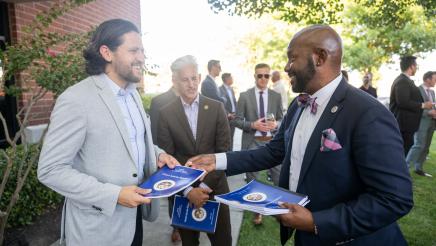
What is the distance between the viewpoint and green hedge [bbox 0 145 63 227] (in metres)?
4.15

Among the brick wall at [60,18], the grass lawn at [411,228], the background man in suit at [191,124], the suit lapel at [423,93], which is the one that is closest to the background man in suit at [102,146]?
the background man in suit at [191,124]

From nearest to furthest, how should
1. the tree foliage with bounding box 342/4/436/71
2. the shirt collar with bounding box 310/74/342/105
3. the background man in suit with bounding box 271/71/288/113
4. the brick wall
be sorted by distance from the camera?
the shirt collar with bounding box 310/74/342/105 < the brick wall < the background man in suit with bounding box 271/71/288/113 < the tree foliage with bounding box 342/4/436/71

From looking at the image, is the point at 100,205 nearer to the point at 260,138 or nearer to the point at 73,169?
the point at 73,169

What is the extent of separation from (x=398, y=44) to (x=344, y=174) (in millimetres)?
27432

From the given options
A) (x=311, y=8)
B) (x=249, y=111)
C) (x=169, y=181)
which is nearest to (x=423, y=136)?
(x=311, y=8)

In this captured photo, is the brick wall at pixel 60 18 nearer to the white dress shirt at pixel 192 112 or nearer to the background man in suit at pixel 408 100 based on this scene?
the white dress shirt at pixel 192 112

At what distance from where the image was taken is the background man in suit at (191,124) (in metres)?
3.79

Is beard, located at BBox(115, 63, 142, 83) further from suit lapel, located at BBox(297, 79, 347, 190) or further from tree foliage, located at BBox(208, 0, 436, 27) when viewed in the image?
tree foliage, located at BBox(208, 0, 436, 27)

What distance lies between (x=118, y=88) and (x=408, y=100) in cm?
694

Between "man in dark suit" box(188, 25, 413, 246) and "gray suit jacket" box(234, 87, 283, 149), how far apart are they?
3.29 meters

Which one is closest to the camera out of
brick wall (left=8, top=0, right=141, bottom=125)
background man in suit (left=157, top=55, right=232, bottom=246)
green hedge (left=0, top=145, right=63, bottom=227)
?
background man in suit (left=157, top=55, right=232, bottom=246)

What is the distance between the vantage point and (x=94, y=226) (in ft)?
7.30

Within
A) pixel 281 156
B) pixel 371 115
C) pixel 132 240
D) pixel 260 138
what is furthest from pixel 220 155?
pixel 260 138

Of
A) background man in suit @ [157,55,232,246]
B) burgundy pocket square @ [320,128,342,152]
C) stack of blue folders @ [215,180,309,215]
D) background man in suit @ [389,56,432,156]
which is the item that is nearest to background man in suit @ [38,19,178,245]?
stack of blue folders @ [215,180,309,215]
